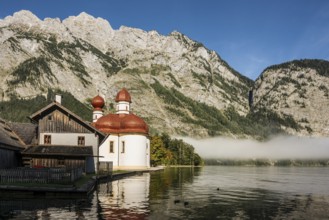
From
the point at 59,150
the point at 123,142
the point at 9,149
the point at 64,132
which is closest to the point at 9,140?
the point at 9,149

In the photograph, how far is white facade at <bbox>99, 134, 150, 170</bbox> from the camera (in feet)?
286

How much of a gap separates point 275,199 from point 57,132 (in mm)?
35526

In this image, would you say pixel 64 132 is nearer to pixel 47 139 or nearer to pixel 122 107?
pixel 47 139

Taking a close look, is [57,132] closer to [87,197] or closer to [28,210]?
[87,197]

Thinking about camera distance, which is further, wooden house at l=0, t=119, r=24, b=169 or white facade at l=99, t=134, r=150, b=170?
white facade at l=99, t=134, r=150, b=170

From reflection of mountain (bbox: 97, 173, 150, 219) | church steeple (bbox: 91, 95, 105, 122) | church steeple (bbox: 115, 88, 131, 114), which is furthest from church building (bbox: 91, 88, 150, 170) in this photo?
reflection of mountain (bbox: 97, 173, 150, 219)

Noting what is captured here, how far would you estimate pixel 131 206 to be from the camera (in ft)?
95.3

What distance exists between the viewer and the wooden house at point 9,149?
48562 mm

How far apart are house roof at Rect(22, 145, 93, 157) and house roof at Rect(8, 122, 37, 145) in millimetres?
2818

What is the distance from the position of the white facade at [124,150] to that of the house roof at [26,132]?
2563cm

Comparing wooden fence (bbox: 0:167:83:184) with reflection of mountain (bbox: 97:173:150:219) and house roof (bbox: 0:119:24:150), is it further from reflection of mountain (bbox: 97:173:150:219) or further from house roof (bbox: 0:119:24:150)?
house roof (bbox: 0:119:24:150)

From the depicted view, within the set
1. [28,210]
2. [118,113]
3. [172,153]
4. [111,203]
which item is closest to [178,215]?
[111,203]

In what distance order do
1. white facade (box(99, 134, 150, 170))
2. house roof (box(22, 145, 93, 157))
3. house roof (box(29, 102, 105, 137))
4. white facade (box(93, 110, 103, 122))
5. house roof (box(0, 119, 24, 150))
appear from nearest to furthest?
house roof (box(0, 119, 24, 150)), house roof (box(22, 145, 93, 157)), house roof (box(29, 102, 105, 137)), white facade (box(99, 134, 150, 170)), white facade (box(93, 110, 103, 122))

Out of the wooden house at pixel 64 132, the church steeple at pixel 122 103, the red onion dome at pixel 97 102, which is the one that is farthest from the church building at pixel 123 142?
the wooden house at pixel 64 132
